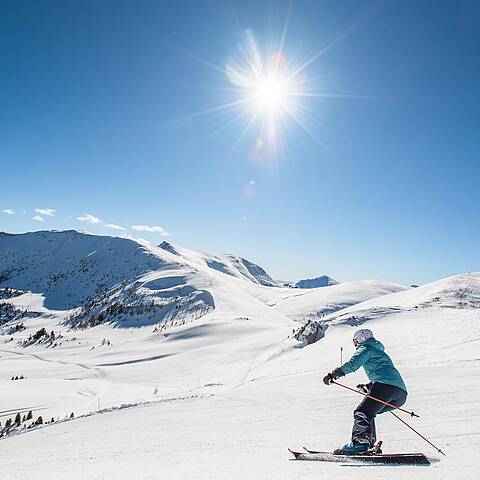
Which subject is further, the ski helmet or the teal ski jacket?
the ski helmet

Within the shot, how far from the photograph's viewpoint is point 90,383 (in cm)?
2636

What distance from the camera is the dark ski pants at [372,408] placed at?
19.5 ft

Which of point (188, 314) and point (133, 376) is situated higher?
point (188, 314)

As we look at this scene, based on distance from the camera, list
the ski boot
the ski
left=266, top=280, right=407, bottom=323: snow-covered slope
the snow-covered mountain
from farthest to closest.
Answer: left=266, top=280, right=407, bottom=323: snow-covered slope
the snow-covered mountain
the ski boot
the ski

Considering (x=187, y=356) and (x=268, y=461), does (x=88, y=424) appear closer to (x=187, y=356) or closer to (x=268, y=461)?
(x=268, y=461)

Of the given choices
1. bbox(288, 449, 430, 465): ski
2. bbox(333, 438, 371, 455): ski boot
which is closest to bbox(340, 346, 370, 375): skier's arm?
bbox(333, 438, 371, 455): ski boot

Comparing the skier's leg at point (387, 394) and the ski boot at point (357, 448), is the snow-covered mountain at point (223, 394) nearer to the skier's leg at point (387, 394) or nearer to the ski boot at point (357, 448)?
the ski boot at point (357, 448)

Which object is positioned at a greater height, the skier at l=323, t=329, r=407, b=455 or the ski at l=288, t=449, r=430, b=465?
the skier at l=323, t=329, r=407, b=455

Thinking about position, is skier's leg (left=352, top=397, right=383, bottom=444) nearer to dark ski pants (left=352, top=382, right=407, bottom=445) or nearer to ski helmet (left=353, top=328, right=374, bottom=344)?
dark ski pants (left=352, top=382, right=407, bottom=445)

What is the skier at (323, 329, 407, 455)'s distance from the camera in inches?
233

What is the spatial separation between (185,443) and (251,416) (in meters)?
2.53

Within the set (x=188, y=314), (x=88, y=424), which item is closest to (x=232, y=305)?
(x=188, y=314)

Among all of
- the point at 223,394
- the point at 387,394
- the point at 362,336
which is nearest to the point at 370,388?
the point at 387,394

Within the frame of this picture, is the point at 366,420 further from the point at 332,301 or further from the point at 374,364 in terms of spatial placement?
the point at 332,301
